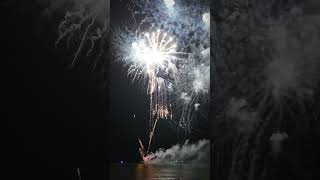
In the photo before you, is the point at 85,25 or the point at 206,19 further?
the point at 206,19

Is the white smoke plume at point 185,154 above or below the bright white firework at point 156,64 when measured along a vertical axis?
below

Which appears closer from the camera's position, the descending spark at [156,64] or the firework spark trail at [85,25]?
the firework spark trail at [85,25]

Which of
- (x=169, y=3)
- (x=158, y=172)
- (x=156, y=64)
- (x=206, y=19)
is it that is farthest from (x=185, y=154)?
(x=169, y=3)

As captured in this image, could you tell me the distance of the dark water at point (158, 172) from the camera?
3710mm

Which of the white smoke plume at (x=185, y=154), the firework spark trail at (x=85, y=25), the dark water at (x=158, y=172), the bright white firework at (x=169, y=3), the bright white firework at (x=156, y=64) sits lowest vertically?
the dark water at (x=158, y=172)

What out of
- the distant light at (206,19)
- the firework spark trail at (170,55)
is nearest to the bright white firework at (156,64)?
the firework spark trail at (170,55)

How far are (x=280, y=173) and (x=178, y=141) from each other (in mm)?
995

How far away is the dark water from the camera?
12.2 feet

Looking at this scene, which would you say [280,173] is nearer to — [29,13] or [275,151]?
[275,151]

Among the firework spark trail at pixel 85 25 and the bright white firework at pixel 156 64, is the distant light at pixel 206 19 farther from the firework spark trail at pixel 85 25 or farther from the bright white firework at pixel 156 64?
the firework spark trail at pixel 85 25

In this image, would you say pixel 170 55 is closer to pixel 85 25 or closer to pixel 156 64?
pixel 156 64

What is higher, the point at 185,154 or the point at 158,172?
the point at 185,154

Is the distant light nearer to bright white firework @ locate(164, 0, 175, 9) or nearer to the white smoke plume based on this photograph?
bright white firework @ locate(164, 0, 175, 9)

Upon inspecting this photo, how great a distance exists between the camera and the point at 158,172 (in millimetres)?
3768
